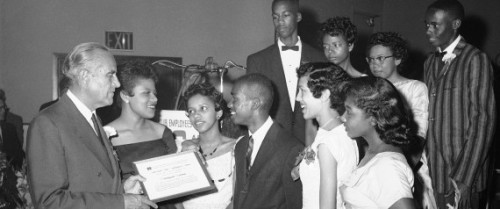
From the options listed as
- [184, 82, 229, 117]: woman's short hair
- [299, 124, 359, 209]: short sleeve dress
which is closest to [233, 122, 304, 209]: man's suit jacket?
[299, 124, 359, 209]: short sleeve dress

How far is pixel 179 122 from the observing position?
4.32 metres

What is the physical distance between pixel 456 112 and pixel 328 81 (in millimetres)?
1296

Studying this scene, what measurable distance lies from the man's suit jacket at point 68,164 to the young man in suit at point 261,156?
1.00m

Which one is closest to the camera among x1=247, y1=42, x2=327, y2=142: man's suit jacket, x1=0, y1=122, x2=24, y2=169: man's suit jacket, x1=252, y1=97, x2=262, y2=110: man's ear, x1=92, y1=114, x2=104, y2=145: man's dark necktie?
x1=92, y1=114, x2=104, y2=145: man's dark necktie

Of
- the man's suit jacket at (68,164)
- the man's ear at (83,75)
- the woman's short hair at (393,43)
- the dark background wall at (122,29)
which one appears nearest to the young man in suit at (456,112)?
the woman's short hair at (393,43)

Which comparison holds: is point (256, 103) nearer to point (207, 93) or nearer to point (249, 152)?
point (249, 152)

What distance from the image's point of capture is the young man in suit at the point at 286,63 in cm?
447

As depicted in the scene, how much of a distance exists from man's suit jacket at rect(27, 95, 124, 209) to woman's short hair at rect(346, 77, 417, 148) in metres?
1.45

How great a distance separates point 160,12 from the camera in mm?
8094

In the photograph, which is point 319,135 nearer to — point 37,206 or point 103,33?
point 37,206

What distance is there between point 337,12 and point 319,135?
20.1ft

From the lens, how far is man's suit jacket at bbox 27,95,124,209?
2.41 metres

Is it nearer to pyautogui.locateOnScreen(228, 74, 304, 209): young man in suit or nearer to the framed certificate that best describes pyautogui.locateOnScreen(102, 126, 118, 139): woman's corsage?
the framed certificate

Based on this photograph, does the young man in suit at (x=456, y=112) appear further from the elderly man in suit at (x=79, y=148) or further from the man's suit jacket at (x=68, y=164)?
the man's suit jacket at (x=68, y=164)
